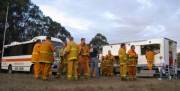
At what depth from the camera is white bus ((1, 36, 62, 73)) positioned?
699 inches

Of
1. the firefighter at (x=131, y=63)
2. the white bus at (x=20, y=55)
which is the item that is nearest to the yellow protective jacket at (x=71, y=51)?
the firefighter at (x=131, y=63)

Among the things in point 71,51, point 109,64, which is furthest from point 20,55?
point 71,51

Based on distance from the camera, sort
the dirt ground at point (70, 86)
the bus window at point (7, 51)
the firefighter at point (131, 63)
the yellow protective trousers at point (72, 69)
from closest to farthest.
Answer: the dirt ground at point (70, 86)
the yellow protective trousers at point (72, 69)
the firefighter at point (131, 63)
the bus window at point (7, 51)

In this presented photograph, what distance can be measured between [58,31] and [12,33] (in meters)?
18.5

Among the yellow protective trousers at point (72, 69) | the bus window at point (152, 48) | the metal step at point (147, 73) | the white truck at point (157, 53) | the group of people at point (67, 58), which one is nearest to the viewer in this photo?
the group of people at point (67, 58)

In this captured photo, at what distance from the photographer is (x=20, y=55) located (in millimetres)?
19094

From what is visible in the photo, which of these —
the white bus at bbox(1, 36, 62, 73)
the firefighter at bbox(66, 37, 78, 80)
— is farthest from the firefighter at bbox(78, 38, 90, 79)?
the white bus at bbox(1, 36, 62, 73)

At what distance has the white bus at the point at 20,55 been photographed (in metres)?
17.8

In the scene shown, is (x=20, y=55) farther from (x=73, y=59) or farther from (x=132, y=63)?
(x=132, y=63)

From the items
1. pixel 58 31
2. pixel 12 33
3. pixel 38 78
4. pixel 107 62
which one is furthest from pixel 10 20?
pixel 38 78

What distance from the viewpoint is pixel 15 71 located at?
20.4 meters

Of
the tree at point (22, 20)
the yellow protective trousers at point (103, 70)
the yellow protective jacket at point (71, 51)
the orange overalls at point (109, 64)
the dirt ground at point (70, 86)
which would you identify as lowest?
the dirt ground at point (70, 86)

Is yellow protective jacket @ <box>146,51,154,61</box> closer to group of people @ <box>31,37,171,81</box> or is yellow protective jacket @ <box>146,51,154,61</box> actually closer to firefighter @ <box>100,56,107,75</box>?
firefighter @ <box>100,56,107,75</box>

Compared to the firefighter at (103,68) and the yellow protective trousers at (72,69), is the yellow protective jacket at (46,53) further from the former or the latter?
the firefighter at (103,68)
